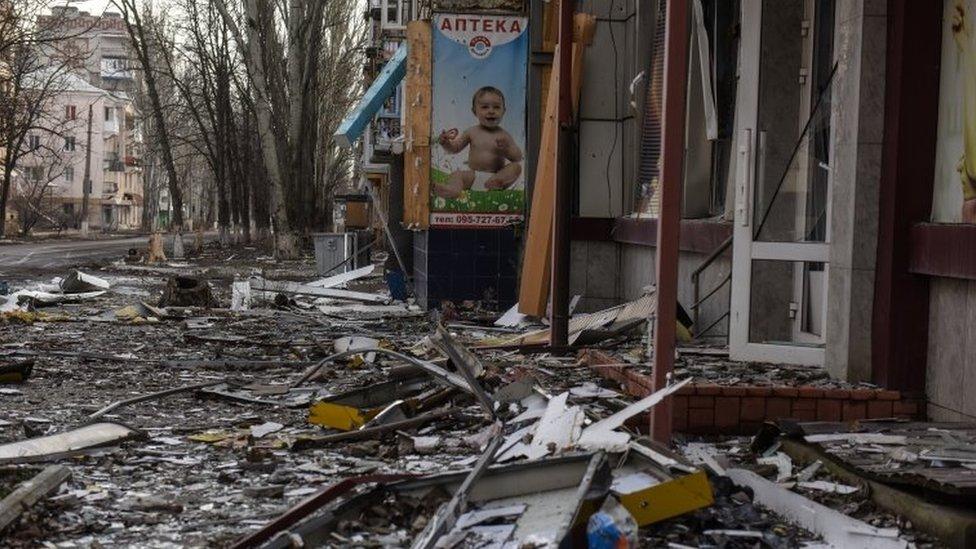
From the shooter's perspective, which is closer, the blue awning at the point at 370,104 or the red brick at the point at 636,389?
the red brick at the point at 636,389

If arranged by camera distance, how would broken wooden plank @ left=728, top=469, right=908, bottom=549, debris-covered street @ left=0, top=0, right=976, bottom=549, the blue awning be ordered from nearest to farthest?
broken wooden plank @ left=728, top=469, right=908, bottom=549 < debris-covered street @ left=0, top=0, right=976, bottom=549 < the blue awning

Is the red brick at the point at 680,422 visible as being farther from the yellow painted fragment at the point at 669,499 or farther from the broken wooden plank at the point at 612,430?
the yellow painted fragment at the point at 669,499

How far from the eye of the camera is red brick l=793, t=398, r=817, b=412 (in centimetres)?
723

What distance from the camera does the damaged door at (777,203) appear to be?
872 cm

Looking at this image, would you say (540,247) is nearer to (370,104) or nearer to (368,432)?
(368,432)

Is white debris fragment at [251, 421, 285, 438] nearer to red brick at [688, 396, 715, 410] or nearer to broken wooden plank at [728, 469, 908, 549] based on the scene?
red brick at [688, 396, 715, 410]

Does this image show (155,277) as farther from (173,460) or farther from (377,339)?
(173,460)

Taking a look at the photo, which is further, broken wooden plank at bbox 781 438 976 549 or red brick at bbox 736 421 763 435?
red brick at bbox 736 421 763 435

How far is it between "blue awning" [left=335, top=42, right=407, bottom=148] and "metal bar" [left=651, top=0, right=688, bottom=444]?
14040mm

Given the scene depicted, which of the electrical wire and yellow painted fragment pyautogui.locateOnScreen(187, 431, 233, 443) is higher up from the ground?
the electrical wire

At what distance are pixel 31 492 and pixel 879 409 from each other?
4.24m

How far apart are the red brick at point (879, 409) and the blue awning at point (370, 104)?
13.9 m

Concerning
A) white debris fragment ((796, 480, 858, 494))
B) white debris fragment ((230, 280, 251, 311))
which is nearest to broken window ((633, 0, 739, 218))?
white debris fragment ((796, 480, 858, 494))

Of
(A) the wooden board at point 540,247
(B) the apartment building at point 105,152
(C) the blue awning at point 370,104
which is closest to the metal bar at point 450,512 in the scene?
(A) the wooden board at point 540,247
